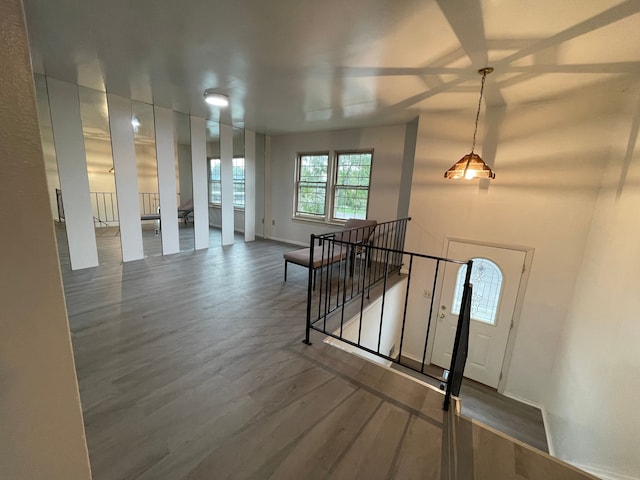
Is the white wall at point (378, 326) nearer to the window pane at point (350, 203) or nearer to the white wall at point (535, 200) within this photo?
the white wall at point (535, 200)

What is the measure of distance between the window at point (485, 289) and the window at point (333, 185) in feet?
7.41

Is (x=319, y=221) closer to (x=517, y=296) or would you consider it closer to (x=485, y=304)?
(x=485, y=304)

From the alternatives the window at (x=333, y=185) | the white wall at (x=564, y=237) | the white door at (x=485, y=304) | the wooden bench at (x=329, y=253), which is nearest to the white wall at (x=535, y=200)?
the white wall at (x=564, y=237)

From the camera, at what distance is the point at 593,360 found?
2.46 metres

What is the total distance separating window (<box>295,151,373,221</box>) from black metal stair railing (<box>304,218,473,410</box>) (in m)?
0.96

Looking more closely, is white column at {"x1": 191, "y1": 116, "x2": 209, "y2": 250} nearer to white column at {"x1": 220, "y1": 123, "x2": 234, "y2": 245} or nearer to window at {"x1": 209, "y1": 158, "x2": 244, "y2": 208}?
white column at {"x1": 220, "y1": 123, "x2": 234, "y2": 245}

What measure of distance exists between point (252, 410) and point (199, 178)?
4571mm

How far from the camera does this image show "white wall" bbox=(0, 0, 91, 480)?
0.45 metres

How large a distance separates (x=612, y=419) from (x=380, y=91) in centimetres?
378

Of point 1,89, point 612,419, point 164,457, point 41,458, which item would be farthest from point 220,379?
point 612,419

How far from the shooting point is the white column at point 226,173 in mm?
5445

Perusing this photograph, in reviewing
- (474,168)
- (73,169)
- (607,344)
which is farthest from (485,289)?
(73,169)

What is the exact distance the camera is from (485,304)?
13.1 feet

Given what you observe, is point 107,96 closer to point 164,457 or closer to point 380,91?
point 380,91
